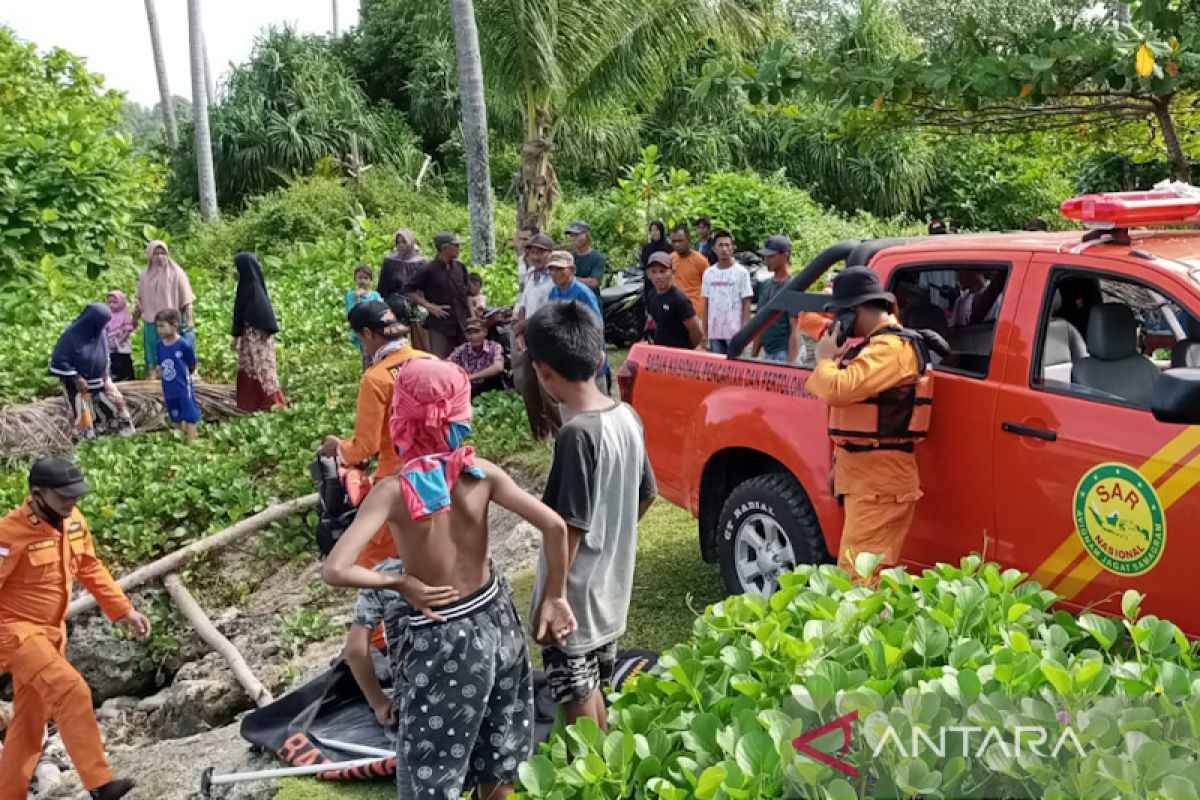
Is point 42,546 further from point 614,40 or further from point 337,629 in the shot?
point 614,40

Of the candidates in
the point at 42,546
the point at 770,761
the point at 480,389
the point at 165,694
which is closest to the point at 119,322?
the point at 480,389

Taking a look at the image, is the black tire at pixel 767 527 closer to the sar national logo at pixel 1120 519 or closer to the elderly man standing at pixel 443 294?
the sar national logo at pixel 1120 519

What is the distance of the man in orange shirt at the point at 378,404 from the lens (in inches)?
221

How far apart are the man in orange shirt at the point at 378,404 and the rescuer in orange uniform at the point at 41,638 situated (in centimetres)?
137

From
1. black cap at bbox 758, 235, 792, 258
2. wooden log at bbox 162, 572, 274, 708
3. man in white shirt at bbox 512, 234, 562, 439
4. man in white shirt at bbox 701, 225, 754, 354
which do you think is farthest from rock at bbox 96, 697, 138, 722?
black cap at bbox 758, 235, 792, 258

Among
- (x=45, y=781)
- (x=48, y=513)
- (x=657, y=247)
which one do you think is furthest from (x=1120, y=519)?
(x=657, y=247)

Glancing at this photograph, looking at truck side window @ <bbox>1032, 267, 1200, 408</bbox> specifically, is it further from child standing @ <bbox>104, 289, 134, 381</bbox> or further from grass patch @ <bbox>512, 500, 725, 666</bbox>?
child standing @ <bbox>104, 289, 134, 381</bbox>

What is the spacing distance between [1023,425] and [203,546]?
21.4ft

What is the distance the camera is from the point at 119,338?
13250mm

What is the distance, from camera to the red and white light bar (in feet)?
14.4

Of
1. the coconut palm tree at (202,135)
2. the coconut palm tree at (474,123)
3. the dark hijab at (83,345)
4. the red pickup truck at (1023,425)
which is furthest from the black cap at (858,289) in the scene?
the coconut palm tree at (202,135)

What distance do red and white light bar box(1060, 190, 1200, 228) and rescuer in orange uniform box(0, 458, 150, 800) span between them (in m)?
4.62

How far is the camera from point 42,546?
19.0 feet

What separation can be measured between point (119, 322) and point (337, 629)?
22.4 feet
